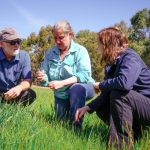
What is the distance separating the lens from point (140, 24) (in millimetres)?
36875

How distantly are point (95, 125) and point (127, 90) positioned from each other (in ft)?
3.59

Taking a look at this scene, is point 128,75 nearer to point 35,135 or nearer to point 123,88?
point 123,88

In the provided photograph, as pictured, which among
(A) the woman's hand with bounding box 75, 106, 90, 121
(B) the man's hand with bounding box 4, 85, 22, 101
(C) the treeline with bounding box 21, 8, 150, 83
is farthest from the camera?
(C) the treeline with bounding box 21, 8, 150, 83

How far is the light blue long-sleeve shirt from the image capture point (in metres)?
4.69

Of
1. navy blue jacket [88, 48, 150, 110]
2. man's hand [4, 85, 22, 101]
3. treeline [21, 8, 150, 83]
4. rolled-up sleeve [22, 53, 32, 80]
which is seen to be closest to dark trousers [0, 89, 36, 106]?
rolled-up sleeve [22, 53, 32, 80]

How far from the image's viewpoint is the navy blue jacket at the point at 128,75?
11.2ft

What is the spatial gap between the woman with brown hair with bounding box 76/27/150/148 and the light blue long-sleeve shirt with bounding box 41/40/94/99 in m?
0.88

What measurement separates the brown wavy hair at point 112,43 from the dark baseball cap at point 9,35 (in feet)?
4.52

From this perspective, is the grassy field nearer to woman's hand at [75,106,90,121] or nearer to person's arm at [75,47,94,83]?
woman's hand at [75,106,90,121]

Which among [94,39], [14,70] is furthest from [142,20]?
[14,70]

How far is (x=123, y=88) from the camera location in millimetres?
3398

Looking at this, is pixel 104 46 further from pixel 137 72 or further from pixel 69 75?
pixel 69 75

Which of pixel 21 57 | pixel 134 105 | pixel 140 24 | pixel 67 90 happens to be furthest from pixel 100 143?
pixel 140 24

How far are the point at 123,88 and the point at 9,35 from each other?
1.89m
